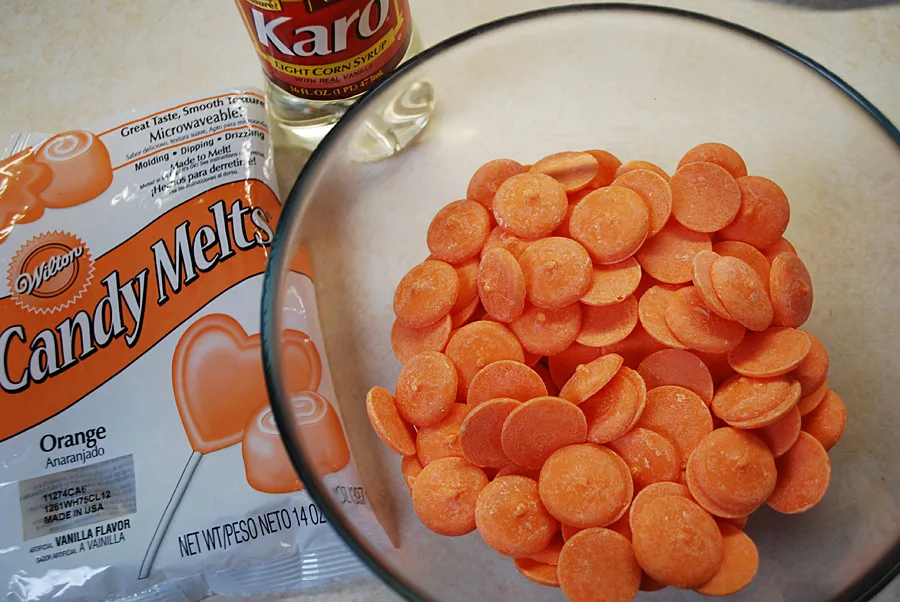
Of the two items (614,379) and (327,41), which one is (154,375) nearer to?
(327,41)

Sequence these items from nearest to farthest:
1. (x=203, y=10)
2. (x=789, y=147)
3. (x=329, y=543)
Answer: (x=329, y=543)
(x=789, y=147)
(x=203, y=10)

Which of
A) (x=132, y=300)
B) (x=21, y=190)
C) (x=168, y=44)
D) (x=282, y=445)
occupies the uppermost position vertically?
(x=168, y=44)

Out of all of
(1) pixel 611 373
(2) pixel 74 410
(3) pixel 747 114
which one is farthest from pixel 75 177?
(3) pixel 747 114

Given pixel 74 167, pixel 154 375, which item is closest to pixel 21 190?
pixel 74 167

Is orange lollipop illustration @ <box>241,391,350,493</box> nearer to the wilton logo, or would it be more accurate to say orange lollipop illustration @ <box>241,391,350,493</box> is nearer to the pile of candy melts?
the pile of candy melts

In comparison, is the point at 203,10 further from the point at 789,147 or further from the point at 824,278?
the point at 824,278

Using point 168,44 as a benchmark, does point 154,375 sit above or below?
below
